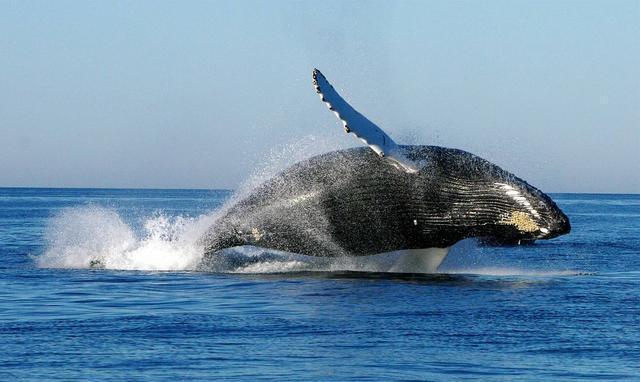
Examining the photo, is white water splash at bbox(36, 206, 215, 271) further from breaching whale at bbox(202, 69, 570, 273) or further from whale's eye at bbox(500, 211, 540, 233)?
whale's eye at bbox(500, 211, 540, 233)

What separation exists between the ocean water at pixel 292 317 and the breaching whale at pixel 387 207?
0.59m

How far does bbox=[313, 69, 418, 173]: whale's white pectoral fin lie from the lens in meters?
16.5

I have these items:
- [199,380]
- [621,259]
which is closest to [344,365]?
[199,380]

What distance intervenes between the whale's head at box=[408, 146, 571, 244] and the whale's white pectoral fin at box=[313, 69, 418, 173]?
1.56ft

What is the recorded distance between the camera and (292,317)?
13945 millimetres

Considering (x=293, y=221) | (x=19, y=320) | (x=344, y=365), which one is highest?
(x=293, y=221)

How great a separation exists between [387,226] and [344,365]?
303 inches

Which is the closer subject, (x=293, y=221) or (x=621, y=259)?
(x=293, y=221)

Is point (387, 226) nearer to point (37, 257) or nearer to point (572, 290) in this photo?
point (572, 290)

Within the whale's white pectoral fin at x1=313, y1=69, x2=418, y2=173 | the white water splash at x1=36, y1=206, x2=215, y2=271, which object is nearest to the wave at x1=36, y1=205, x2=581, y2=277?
the white water splash at x1=36, y1=206, x2=215, y2=271

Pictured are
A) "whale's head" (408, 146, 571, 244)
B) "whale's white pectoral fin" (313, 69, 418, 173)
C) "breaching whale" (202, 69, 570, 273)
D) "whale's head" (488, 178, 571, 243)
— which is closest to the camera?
"whale's white pectoral fin" (313, 69, 418, 173)

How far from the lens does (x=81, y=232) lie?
23047 millimetres

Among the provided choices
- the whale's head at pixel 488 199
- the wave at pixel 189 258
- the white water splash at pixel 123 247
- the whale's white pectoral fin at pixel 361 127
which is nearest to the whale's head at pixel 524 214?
the whale's head at pixel 488 199

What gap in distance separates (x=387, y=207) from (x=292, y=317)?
4766 mm
